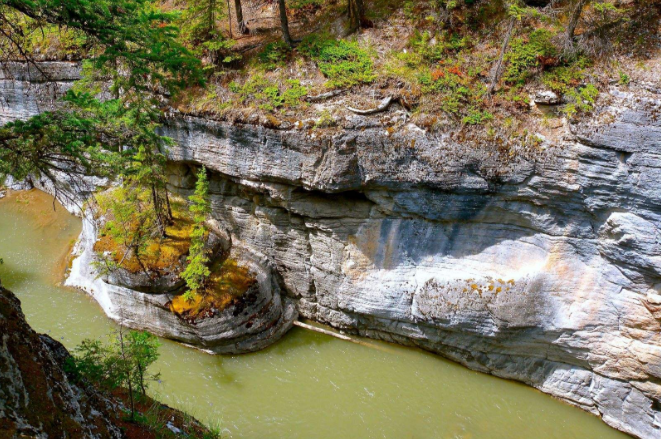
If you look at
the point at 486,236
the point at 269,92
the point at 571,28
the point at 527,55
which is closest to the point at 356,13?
the point at 269,92

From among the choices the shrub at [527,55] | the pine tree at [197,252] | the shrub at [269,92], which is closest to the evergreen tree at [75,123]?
the pine tree at [197,252]

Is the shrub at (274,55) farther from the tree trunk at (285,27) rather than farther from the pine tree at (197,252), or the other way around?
the pine tree at (197,252)

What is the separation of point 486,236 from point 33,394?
988cm

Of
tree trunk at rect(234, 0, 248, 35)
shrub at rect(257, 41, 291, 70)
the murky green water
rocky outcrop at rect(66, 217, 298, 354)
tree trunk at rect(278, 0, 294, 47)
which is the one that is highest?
tree trunk at rect(234, 0, 248, 35)

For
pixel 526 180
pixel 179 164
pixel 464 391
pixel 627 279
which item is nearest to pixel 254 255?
pixel 179 164

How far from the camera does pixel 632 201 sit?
9070 millimetres

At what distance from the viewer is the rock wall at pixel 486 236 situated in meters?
9.29

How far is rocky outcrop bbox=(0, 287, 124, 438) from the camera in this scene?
447 centimetres

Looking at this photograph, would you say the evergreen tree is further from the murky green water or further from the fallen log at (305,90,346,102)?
the murky green water

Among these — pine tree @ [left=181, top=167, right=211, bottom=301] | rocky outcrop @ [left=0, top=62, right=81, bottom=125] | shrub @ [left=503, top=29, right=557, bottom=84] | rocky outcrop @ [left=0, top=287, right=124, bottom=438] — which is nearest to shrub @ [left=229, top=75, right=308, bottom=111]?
pine tree @ [left=181, top=167, right=211, bottom=301]

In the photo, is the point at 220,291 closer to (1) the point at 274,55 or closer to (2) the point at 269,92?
(2) the point at 269,92

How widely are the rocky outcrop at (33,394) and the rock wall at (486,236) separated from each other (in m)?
7.30

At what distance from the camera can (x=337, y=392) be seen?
11.2 metres

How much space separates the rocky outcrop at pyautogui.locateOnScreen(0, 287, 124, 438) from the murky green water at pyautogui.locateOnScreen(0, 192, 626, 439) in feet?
16.7
